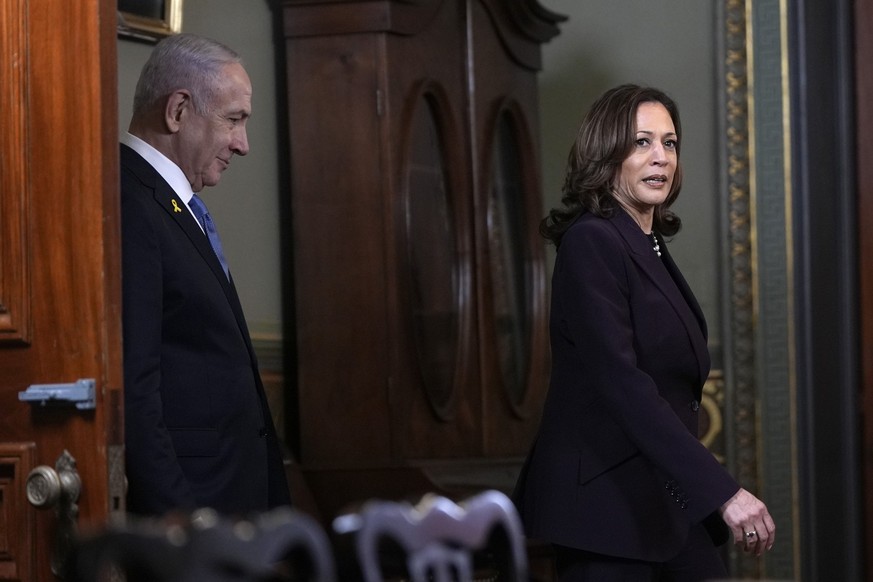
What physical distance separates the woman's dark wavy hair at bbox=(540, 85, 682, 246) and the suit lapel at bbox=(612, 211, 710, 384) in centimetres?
5

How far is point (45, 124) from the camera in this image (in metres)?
2.49

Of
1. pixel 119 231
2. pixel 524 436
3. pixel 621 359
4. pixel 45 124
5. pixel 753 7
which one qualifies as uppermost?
pixel 753 7

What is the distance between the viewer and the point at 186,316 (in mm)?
2674

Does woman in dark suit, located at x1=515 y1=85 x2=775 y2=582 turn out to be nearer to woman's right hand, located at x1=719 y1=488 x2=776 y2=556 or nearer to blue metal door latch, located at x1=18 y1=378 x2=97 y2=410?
Result: woman's right hand, located at x1=719 y1=488 x2=776 y2=556

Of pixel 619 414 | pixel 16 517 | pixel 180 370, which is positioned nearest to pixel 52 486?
pixel 16 517

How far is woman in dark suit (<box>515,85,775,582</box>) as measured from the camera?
2.61 meters

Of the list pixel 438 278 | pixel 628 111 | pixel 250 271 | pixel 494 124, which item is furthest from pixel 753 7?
pixel 628 111

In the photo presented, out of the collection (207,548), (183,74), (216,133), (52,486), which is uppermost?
(183,74)

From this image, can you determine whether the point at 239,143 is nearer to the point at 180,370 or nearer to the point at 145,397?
the point at 180,370

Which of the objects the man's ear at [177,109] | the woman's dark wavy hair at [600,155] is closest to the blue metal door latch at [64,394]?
the man's ear at [177,109]

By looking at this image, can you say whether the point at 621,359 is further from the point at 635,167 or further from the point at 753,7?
the point at 753,7

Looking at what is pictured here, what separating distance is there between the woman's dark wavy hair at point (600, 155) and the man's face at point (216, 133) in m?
0.65

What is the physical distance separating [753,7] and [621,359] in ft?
9.48

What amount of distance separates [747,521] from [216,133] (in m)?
1.27
